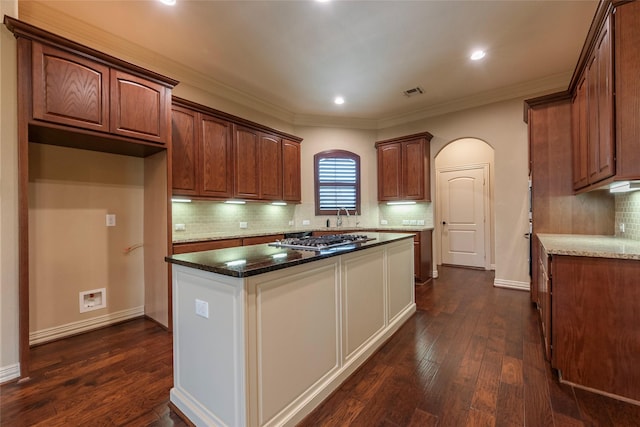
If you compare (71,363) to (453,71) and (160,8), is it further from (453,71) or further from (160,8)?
(453,71)

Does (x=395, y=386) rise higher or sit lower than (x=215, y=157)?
lower

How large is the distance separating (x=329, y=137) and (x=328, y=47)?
7.58 feet

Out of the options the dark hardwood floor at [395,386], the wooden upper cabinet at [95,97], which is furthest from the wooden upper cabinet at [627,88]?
the wooden upper cabinet at [95,97]

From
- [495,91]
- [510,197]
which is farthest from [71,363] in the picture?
[495,91]

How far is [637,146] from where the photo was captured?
1689 mm

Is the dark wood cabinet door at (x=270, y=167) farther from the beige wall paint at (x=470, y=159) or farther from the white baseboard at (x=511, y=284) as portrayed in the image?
the white baseboard at (x=511, y=284)

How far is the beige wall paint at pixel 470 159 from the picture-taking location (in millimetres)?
5527

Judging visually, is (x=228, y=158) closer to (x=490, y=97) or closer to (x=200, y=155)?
(x=200, y=155)

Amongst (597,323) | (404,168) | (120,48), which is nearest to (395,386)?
(597,323)

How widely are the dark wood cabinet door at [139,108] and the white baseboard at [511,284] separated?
489cm

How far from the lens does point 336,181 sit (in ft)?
17.5

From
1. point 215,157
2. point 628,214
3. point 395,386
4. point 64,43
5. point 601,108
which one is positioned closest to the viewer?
point 395,386

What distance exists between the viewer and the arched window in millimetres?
5277

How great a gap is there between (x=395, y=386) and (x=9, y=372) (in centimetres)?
272
